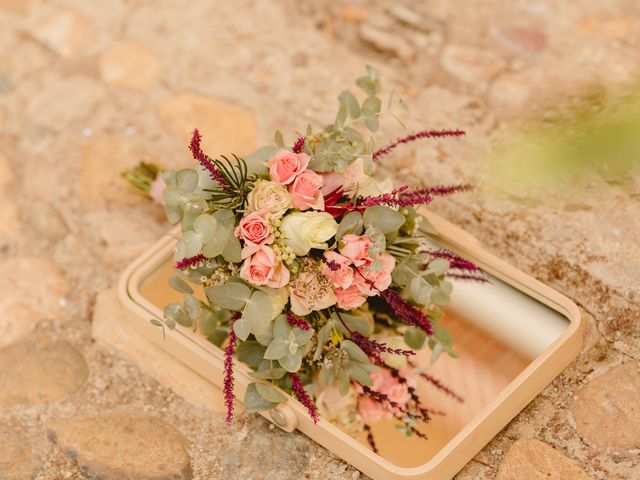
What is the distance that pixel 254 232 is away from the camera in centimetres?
144

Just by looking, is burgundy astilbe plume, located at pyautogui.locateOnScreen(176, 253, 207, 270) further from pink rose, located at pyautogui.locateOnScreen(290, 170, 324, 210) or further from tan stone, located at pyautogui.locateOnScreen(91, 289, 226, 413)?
tan stone, located at pyautogui.locateOnScreen(91, 289, 226, 413)

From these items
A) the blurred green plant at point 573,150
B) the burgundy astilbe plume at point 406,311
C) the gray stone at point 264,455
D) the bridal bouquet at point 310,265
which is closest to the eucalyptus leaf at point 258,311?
the bridal bouquet at point 310,265

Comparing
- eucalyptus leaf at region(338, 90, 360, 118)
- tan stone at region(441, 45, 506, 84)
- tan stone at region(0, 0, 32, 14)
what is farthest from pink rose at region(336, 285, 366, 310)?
tan stone at region(0, 0, 32, 14)

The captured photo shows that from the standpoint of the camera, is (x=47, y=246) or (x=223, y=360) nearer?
(x=223, y=360)

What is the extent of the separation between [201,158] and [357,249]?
10.9 inches

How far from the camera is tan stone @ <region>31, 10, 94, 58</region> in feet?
7.86

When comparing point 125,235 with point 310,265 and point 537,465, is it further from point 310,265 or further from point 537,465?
point 537,465

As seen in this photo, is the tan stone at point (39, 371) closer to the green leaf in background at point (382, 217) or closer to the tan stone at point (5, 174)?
the tan stone at point (5, 174)

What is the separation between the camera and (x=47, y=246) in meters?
2.07

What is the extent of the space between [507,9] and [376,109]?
0.85m

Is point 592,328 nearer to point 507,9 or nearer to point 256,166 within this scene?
point 256,166

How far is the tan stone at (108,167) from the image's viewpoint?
7.00 feet

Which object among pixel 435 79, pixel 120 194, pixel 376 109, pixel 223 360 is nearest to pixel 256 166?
pixel 376 109

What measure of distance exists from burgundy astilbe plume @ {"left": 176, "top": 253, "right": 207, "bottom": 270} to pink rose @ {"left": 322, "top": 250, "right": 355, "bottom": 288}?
20cm
